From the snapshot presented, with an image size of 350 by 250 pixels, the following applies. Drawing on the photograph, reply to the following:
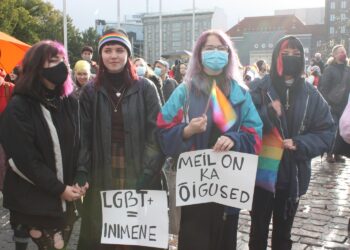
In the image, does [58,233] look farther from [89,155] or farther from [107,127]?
[107,127]

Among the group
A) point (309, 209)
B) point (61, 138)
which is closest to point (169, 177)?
point (61, 138)

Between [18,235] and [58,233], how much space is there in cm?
105

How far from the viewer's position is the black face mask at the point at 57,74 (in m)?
2.90

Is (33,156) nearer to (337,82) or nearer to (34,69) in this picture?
(34,69)

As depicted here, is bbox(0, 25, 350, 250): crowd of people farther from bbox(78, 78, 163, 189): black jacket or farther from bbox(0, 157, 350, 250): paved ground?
bbox(0, 157, 350, 250): paved ground

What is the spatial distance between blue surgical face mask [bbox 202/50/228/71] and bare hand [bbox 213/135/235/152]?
50 centimetres

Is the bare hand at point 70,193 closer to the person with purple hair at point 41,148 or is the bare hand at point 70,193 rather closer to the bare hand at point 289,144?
the person with purple hair at point 41,148

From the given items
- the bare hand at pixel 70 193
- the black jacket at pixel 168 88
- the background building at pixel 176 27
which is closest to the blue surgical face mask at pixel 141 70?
the black jacket at pixel 168 88

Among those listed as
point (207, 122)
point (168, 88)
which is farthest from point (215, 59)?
point (168, 88)

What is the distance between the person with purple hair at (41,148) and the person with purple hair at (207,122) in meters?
0.70

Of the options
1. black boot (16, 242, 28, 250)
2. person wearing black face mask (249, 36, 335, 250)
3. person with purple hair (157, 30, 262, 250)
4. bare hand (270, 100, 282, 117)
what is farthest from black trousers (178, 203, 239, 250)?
black boot (16, 242, 28, 250)

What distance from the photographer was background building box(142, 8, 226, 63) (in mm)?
110938

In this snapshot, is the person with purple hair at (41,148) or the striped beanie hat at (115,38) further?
the striped beanie hat at (115,38)

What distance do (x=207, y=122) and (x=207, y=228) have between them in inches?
29.4
